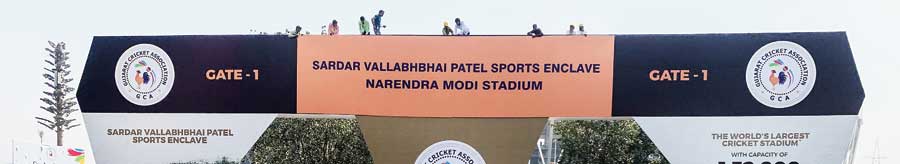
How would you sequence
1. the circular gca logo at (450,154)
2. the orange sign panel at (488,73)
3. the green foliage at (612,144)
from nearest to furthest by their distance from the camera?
the orange sign panel at (488,73)
the circular gca logo at (450,154)
the green foliage at (612,144)

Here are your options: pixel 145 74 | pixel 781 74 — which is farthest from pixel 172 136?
pixel 781 74

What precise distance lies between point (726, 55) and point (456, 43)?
345 centimetres

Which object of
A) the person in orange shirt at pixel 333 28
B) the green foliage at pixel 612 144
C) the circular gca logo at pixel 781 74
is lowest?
the green foliage at pixel 612 144

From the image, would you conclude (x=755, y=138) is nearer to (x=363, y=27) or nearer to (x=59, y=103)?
(x=363, y=27)

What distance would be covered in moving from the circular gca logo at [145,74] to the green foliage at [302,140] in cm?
501

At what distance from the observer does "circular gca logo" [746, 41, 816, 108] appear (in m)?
13.5

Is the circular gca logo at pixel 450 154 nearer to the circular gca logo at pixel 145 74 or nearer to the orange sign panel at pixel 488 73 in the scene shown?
the orange sign panel at pixel 488 73

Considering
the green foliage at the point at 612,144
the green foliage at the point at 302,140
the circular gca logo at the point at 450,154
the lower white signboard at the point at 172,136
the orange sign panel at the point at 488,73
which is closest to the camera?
the orange sign panel at the point at 488,73

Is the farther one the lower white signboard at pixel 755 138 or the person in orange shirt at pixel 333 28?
the person in orange shirt at pixel 333 28

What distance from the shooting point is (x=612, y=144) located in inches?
702

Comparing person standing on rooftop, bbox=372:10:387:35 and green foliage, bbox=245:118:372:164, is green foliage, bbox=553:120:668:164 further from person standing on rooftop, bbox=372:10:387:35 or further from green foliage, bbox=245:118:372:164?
person standing on rooftop, bbox=372:10:387:35

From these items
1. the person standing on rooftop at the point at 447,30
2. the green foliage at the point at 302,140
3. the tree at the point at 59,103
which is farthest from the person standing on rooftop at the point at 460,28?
the tree at the point at 59,103

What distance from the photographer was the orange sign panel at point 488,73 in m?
13.4

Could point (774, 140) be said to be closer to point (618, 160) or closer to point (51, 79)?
point (618, 160)
